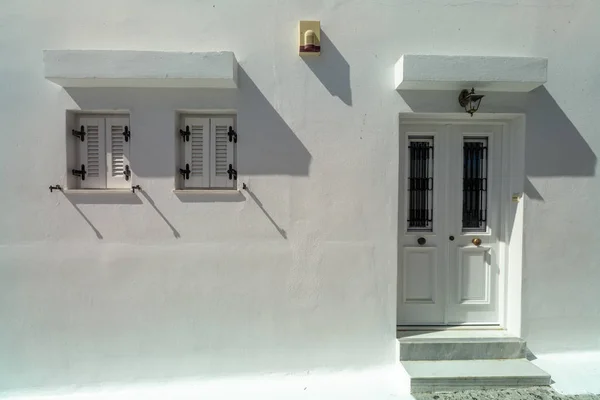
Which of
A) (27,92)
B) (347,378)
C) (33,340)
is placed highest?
(27,92)

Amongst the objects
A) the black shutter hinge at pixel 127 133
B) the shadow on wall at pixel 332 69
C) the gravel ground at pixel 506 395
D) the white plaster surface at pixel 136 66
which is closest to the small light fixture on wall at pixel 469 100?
the shadow on wall at pixel 332 69

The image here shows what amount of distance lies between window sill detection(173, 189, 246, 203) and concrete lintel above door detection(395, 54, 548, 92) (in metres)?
1.98

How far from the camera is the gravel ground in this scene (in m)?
2.89

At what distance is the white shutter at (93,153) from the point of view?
3.23 m

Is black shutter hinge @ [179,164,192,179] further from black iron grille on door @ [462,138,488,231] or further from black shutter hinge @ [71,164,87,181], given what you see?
black iron grille on door @ [462,138,488,231]

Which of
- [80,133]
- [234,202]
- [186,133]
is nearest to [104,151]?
[80,133]

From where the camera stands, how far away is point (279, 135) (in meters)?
3.17

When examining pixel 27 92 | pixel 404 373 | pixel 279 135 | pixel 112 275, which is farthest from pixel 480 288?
pixel 27 92

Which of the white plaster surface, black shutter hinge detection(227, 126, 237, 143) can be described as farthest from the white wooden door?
the white plaster surface

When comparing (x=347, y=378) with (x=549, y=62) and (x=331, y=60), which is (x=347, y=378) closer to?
(x=331, y=60)

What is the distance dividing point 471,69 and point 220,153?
261 cm

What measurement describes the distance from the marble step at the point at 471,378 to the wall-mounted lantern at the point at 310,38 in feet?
10.8

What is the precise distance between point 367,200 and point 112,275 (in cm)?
270

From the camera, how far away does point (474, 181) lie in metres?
3.51
